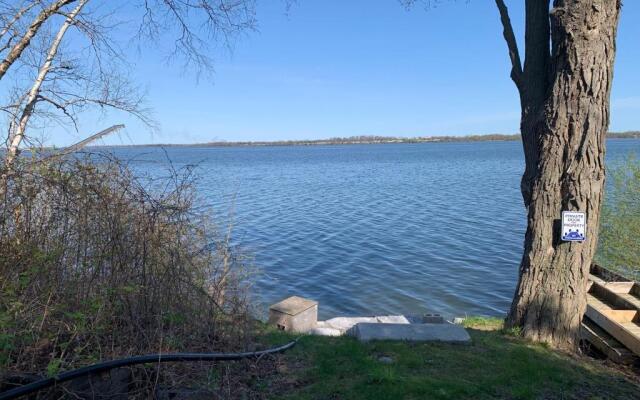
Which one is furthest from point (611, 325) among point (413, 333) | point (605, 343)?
point (413, 333)

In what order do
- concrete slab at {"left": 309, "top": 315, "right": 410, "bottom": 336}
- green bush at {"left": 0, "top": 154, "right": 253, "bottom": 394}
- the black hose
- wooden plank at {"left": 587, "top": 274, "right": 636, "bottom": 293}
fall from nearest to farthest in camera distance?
the black hose
green bush at {"left": 0, "top": 154, "right": 253, "bottom": 394}
concrete slab at {"left": 309, "top": 315, "right": 410, "bottom": 336}
wooden plank at {"left": 587, "top": 274, "right": 636, "bottom": 293}

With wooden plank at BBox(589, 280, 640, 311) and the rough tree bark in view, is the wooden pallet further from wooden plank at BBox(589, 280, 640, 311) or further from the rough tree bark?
the rough tree bark

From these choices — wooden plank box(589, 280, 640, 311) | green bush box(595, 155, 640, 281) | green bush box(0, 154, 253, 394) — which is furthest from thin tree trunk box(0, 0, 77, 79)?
green bush box(595, 155, 640, 281)

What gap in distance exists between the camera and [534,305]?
602 cm

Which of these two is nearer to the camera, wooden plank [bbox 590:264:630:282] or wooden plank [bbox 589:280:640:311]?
wooden plank [bbox 589:280:640:311]

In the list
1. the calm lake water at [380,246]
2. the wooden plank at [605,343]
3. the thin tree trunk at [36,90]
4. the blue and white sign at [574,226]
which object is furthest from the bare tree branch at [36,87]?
the wooden plank at [605,343]

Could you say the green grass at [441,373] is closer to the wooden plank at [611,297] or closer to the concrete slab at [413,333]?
the concrete slab at [413,333]

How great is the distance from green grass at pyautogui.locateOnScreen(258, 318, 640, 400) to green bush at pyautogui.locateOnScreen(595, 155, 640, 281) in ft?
25.7

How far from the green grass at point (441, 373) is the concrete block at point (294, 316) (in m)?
1.82

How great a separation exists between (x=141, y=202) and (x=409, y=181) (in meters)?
38.9

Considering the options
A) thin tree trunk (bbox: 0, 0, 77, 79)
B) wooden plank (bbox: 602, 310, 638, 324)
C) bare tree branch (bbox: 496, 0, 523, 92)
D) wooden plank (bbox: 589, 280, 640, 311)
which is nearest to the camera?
thin tree trunk (bbox: 0, 0, 77, 79)

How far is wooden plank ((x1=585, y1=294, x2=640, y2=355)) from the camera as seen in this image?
6.33 m

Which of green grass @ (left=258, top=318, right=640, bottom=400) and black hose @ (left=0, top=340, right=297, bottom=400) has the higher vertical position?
black hose @ (left=0, top=340, right=297, bottom=400)

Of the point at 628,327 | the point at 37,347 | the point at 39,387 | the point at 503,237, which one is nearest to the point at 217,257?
the point at 37,347
